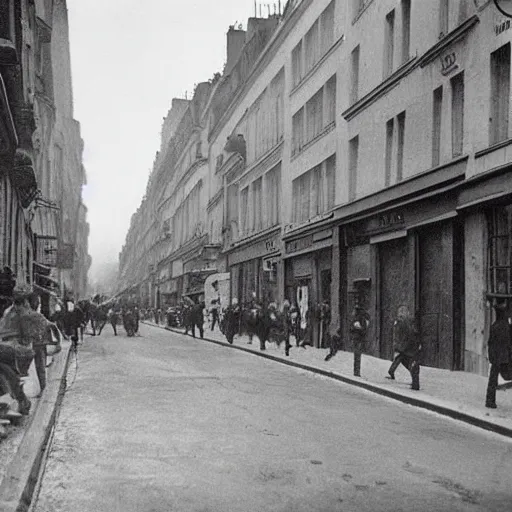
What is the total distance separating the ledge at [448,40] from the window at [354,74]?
225 inches

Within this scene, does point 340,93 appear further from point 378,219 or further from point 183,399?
point 183,399

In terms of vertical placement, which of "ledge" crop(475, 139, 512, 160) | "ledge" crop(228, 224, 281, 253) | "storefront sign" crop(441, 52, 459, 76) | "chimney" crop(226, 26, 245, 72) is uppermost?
"chimney" crop(226, 26, 245, 72)

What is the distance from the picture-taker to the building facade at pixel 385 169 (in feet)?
55.4

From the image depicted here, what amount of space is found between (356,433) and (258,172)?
30273 millimetres

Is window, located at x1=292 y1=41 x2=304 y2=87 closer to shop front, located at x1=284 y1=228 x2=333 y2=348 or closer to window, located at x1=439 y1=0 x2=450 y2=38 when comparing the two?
shop front, located at x1=284 y1=228 x2=333 y2=348

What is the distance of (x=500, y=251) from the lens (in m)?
16.4

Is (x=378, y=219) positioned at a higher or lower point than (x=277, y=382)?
higher

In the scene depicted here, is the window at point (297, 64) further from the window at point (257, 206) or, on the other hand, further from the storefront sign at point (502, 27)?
the storefront sign at point (502, 27)

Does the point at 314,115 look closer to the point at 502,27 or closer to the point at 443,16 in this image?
the point at 443,16

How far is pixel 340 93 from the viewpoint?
88.7 feet

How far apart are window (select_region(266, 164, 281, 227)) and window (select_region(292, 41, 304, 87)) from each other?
392 centimetres

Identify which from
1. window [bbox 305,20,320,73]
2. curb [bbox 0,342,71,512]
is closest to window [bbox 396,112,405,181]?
window [bbox 305,20,320,73]

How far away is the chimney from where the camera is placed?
5122 centimetres

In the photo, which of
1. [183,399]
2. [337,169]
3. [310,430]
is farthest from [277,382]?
[337,169]
